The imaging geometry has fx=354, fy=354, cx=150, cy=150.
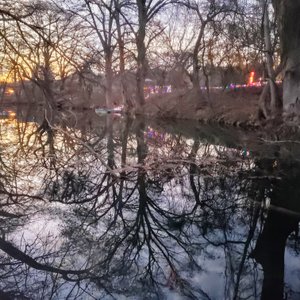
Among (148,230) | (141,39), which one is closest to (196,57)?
(141,39)

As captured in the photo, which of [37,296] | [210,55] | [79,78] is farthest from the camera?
[210,55]

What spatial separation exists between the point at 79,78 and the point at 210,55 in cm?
2633

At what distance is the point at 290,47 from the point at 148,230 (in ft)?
43.2

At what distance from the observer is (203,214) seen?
605 centimetres

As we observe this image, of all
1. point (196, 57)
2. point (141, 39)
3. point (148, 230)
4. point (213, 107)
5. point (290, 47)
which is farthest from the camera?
point (196, 57)

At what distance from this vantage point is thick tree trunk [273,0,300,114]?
573 inches

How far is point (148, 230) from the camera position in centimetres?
535

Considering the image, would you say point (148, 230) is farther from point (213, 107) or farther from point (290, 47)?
point (213, 107)

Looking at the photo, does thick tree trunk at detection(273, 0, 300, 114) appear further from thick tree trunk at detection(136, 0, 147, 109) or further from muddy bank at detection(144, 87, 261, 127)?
thick tree trunk at detection(136, 0, 147, 109)

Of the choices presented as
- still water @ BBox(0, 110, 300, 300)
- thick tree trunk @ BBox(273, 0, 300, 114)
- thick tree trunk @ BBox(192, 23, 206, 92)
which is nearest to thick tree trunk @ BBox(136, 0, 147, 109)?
thick tree trunk @ BBox(192, 23, 206, 92)

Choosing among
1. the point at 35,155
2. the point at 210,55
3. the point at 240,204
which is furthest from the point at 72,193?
the point at 210,55

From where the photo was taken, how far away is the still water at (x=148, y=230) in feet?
12.5

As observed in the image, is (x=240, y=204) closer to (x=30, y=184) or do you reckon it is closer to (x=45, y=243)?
(x=45, y=243)

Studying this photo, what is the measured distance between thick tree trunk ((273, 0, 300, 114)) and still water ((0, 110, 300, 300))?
23.3 feet
